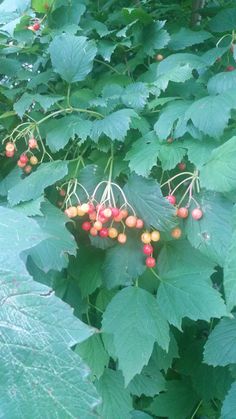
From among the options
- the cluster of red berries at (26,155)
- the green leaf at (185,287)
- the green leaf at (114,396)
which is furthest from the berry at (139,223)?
the green leaf at (114,396)

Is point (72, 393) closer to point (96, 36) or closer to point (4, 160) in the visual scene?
point (4, 160)

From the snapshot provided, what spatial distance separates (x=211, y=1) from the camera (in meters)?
1.56

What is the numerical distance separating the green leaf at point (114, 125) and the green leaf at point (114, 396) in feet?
2.16

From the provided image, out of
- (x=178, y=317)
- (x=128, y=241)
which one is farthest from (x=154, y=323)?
A: (x=128, y=241)

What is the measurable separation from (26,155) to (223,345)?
2.35 ft

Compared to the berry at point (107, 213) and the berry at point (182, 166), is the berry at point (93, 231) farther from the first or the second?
the berry at point (182, 166)

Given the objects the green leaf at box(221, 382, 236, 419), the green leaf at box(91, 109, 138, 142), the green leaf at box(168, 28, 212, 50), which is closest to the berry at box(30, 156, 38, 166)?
the green leaf at box(91, 109, 138, 142)

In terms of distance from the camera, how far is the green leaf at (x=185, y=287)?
3.20 ft

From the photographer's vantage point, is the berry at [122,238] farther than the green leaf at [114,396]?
No

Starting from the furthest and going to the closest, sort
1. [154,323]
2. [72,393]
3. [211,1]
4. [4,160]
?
[211,1], [4,160], [154,323], [72,393]

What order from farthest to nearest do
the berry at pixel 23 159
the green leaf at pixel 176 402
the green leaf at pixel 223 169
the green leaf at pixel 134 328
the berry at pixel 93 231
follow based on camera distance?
1. the green leaf at pixel 176 402
2. the berry at pixel 23 159
3. the berry at pixel 93 231
4. the green leaf at pixel 134 328
5. the green leaf at pixel 223 169

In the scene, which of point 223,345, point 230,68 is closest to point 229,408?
point 223,345

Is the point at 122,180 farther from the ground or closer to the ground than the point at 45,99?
closer to the ground

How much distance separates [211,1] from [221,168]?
100 cm
